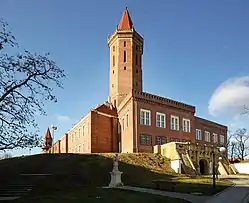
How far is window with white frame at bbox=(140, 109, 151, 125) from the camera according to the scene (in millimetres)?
56019

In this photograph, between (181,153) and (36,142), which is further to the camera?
(181,153)

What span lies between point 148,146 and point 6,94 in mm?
40428

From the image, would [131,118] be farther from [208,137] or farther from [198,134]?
[208,137]

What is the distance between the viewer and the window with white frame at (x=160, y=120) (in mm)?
58406

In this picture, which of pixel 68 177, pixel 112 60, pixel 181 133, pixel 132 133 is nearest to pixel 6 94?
pixel 68 177

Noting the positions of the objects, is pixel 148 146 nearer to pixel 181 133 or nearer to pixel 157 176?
pixel 181 133

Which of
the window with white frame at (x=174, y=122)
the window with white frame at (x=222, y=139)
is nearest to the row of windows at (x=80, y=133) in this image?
the window with white frame at (x=174, y=122)

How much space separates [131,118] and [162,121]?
651cm

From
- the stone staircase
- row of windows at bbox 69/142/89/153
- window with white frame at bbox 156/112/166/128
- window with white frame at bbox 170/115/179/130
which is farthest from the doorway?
row of windows at bbox 69/142/89/153

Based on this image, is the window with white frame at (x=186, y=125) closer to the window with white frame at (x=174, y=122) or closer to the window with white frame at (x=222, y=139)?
the window with white frame at (x=174, y=122)

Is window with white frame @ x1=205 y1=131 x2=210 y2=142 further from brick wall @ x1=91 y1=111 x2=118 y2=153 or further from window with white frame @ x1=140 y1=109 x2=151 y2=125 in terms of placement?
window with white frame @ x1=140 y1=109 x2=151 y2=125

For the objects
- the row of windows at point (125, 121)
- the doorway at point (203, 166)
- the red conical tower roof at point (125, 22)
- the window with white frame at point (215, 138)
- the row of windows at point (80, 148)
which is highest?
the red conical tower roof at point (125, 22)

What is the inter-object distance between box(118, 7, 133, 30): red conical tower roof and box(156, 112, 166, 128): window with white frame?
933 inches

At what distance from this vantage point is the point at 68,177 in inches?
1394
